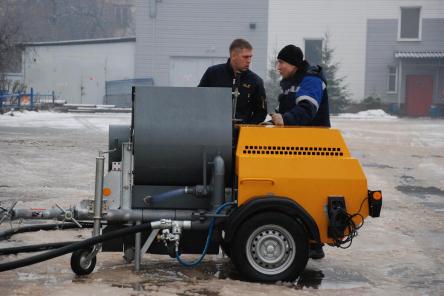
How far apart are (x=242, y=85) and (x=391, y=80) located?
147ft

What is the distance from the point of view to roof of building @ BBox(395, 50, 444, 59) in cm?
4978

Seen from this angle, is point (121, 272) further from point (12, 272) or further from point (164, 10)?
point (164, 10)

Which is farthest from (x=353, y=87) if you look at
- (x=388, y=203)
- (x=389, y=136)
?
(x=388, y=203)

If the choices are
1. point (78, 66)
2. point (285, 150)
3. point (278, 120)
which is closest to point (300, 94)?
point (278, 120)

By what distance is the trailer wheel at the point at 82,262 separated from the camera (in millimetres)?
6699

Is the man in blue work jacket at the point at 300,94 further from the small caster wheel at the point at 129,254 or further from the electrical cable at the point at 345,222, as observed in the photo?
the small caster wheel at the point at 129,254

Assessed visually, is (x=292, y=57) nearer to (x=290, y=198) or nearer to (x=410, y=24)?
(x=290, y=198)

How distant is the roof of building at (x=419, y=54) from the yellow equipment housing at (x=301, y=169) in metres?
44.3

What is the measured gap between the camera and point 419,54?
50406 mm

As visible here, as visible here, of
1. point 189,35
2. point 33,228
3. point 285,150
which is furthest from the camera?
point 189,35

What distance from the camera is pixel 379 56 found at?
5150 centimetres

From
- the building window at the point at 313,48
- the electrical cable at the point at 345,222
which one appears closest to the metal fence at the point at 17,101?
the building window at the point at 313,48

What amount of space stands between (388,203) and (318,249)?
17.5 ft

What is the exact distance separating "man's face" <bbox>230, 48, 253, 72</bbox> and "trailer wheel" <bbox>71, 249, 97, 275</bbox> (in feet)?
7.77
